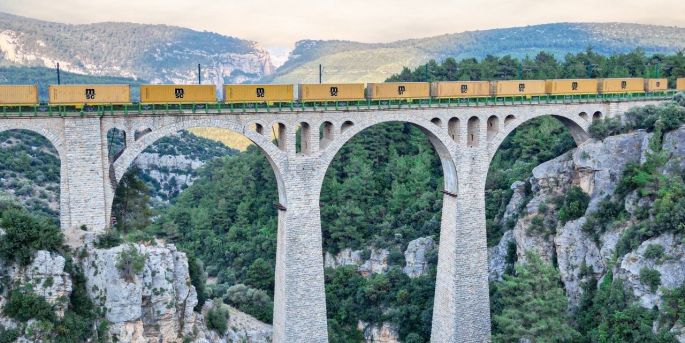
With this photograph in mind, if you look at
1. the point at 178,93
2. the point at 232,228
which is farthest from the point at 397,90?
the point at 232,228

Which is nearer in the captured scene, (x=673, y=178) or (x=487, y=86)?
(x=673, y=178)

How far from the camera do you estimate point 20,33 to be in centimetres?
12438

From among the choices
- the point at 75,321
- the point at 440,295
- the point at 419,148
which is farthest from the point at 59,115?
the point at 419,148

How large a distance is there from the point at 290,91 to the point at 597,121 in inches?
906

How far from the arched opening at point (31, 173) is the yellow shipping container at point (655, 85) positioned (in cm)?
4838

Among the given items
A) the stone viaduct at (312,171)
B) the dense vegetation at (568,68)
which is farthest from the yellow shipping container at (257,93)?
the dense vegetation at (568,68)

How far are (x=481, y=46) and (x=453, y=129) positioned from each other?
142086mm

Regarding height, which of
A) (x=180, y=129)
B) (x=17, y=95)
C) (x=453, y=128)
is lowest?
(x=180, y=129)

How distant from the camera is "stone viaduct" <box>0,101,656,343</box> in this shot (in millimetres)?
34531

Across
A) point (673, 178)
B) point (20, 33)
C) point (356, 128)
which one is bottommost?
point (673, 178)

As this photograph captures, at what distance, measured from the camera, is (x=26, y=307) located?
30953 mm

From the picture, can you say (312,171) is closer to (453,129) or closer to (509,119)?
(453,129)

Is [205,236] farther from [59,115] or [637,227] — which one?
[637,227]

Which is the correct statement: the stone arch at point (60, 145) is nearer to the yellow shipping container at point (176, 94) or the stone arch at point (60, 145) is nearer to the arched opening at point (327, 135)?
the yellow shipping container at point (176, 94)
